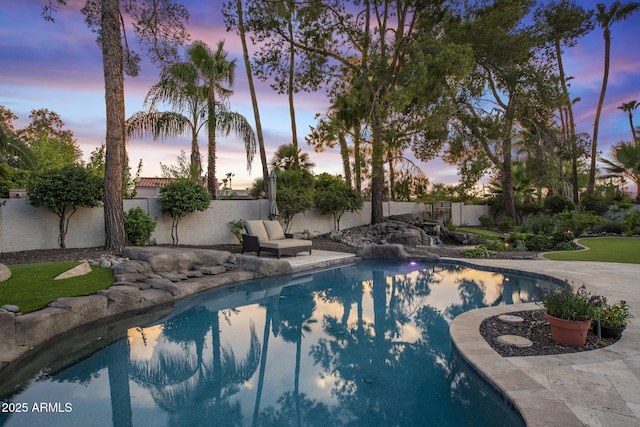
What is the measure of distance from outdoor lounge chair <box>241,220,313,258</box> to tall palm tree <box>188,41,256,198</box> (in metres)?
4.09

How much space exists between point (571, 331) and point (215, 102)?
13321mm

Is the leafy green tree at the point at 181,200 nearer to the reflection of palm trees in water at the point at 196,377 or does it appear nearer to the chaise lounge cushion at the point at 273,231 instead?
the chaise lounge cushion at the point at 273,231

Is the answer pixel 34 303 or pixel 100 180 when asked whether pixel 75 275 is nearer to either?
pixel 34 303

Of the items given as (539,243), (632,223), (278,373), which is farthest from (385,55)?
(632,223)

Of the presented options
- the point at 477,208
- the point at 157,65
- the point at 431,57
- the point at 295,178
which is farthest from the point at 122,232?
the point at 477,208

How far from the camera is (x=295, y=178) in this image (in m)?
Answer: 13.4

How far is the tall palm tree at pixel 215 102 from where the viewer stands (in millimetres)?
13523

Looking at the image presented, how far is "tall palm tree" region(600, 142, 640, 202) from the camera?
18844 mm

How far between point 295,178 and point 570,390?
11410 millimetres

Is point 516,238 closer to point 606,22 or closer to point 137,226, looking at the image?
point 137,226

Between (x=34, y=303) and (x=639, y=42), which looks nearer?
(x=34, y=303)

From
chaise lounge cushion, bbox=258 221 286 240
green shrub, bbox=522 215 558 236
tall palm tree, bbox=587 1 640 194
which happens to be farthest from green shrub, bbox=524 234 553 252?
tall palm tree, bbox=587 1 640 194

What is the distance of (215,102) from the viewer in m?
13.8

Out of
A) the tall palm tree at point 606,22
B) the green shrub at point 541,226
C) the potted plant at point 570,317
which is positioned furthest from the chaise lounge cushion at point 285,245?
the tall palm tree at point 606,22
